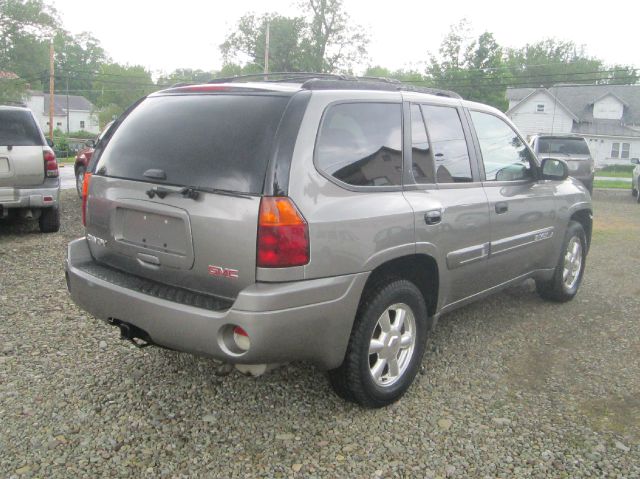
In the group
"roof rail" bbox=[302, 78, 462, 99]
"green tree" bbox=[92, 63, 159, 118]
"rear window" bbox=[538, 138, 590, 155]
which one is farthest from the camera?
"green tree" bbox=[92, 63, 159, 118]

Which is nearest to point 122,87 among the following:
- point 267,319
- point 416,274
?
point 416,274

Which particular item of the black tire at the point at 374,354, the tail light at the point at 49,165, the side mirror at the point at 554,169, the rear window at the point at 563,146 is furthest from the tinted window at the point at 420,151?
the rear window at the point at 563,146

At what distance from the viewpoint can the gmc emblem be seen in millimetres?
2803

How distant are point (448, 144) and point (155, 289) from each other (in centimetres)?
205

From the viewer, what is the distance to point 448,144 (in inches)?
153

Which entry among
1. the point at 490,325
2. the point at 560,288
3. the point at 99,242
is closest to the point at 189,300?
the point at 99,242

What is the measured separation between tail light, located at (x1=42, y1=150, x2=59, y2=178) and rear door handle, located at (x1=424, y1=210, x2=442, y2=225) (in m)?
5.73

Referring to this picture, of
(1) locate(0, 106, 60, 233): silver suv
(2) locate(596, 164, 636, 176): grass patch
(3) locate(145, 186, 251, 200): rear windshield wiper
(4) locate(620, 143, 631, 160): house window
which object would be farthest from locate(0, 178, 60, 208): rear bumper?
(4) locate(620, 143, 631, 160): house window

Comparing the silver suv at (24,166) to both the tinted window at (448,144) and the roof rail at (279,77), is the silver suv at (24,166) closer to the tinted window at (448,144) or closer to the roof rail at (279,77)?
the roof rail at (279,77)

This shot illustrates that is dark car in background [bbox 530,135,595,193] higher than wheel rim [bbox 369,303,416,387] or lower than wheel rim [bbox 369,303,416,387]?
higher

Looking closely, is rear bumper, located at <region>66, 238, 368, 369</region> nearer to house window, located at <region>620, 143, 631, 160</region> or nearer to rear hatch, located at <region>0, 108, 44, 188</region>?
rear hatch, located at <region>0, 108, 44, 188</region>

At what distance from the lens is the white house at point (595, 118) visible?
1980 inches

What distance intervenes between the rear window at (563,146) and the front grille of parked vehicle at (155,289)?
528 inches

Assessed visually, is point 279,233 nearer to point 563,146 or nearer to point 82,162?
point 82,162
